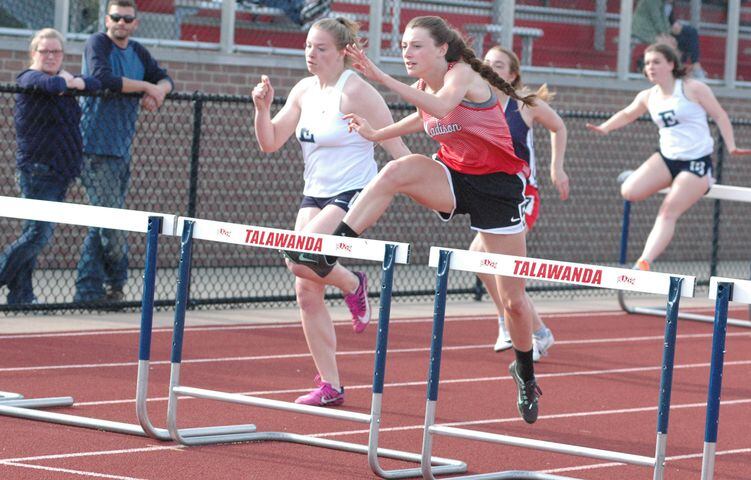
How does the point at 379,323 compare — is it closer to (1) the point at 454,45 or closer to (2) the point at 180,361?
(2) the point at 180,361

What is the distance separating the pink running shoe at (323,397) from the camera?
779 centimetres

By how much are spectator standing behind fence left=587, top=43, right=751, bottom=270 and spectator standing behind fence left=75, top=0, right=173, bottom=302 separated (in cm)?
373

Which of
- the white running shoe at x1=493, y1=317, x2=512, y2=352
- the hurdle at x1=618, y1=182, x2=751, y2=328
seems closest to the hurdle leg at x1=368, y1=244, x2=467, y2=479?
the white running shoe at x1=493, y1=317, x2=512, y2=352

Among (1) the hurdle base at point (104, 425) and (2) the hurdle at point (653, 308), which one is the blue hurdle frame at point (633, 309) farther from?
(1) the hurdle base at point (104, 425)

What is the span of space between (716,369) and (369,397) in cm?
A: 327

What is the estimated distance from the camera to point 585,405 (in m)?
8.56

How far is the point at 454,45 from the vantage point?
7121mm

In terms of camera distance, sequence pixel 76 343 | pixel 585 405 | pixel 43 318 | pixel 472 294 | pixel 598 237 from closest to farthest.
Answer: pixel 585 405 < pixel 76 343 < pixel 43 318 < pixel 472 294 < pixel 598 237

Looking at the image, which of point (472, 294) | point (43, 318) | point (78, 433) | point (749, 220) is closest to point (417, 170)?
point (78, 433)

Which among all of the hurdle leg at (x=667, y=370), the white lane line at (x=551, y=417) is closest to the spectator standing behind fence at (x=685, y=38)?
the white lane line at (x=551, y=417)

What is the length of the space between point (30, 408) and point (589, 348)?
480 centimetres

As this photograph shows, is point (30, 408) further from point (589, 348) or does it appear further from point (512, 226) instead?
point (589, 348)

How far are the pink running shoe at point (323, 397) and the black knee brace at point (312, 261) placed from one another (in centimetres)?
83

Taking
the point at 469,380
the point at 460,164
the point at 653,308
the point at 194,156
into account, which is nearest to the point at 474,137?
the point at 460,164
